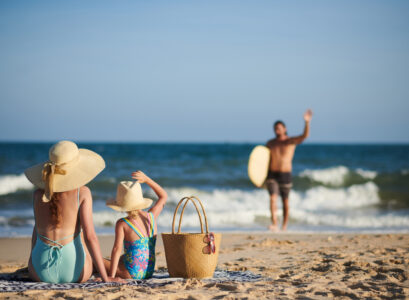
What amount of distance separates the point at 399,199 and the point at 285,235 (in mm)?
7896

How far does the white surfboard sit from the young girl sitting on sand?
404cm

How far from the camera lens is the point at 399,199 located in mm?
14000

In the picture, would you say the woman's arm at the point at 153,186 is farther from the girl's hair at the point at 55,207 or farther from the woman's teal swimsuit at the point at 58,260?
the girl's hair at the point at 55,207

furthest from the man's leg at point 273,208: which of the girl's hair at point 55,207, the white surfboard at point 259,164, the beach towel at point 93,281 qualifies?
the girl's hair at point 55,207

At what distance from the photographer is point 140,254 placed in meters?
3.96

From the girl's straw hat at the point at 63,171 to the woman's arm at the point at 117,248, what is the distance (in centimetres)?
51

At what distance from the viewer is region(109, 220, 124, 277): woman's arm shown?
378cm

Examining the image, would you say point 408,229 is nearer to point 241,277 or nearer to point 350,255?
point 350,255

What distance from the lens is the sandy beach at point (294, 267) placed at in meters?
3.54

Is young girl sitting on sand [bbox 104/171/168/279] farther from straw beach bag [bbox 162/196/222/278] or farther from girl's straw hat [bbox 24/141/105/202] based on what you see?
girl's straw hat [bbox 24/141/105/202]

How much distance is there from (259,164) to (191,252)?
13.7 ft

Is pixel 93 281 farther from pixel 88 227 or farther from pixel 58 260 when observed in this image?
pixel 88 227

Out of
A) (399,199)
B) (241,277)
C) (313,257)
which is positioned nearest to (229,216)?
(313,257)

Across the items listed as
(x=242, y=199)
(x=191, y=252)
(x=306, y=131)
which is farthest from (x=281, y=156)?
(x=242, y=199)
